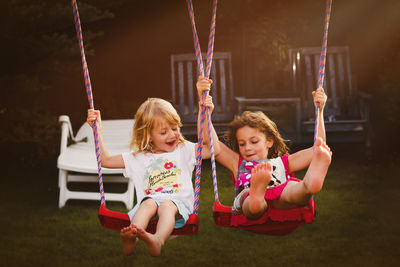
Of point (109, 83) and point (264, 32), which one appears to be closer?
point (264, 32)

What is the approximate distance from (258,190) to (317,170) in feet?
0.68

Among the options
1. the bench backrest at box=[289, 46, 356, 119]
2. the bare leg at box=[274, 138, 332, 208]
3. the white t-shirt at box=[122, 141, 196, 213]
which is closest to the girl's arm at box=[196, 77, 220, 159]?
the white t-shirt at box=[122, 141, 196, 213]

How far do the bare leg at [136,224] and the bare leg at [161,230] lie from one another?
0.08ft

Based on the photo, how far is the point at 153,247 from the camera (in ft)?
5.38

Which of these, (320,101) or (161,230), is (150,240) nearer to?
(161,230)

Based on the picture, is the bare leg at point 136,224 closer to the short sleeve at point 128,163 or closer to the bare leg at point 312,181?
the short sleeve at point 128,163

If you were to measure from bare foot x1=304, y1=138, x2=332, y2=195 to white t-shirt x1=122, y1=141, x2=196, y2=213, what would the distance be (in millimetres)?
573

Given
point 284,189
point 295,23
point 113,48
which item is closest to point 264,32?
point 295,23

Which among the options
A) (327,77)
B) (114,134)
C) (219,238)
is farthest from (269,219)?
(327,77)

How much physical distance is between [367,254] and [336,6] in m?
5.09

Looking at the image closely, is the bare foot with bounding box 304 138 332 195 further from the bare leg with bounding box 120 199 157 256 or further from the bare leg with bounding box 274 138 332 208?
the bare leg with bounding box 120 199 157 256

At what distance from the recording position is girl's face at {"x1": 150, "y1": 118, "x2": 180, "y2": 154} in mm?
1970

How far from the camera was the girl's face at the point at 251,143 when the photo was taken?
1952 millimetres

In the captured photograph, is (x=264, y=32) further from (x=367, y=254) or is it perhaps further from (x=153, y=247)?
(x=153, y=247)
